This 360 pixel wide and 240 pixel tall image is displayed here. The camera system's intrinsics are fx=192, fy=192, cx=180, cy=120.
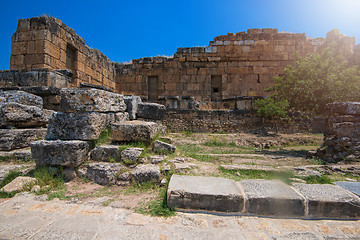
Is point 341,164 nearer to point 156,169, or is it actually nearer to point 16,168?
point 156,169

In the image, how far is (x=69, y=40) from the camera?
385 inches

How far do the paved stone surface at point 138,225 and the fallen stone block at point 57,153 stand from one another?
783 mm

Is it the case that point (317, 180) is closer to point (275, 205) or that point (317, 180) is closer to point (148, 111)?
point (275, 205)

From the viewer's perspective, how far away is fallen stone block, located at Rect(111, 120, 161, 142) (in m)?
3.59

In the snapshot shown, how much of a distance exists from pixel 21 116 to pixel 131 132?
2486mm

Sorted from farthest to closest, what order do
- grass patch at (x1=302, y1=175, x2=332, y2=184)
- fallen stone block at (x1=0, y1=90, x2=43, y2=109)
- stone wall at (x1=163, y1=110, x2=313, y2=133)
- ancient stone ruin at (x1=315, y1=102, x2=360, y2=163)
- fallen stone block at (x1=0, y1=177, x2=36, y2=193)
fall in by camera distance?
stone wall at (x1=163, y1=110, x2=313, y2=133) < ancient stone ruin at (x1=315, y1=102, x2=360, y2=163) < fallen stone block at (x1=0, y1=90, x2=43, y2=109) < grass patch at (x1=302, y1=175, x2=332, y2=184) < fallen stone block at (x1=0, y1=177, x2=36, y2=193)

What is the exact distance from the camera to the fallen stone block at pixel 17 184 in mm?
2672

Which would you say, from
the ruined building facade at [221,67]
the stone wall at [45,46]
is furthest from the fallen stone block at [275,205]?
the ruined building facade at [221,67]

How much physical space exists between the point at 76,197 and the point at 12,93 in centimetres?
345

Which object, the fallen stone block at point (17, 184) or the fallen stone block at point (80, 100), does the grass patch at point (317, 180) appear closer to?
the fallen stone block at point (80, 100)

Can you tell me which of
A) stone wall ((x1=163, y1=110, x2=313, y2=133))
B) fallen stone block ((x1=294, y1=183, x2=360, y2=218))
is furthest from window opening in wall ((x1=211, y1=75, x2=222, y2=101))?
fallen stone block ((x1=294, y1=183, x2=360, y2=218))

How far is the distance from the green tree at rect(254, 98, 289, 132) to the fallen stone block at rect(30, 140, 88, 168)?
8.69 m

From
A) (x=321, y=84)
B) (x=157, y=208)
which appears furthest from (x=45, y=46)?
(x=321, y=84)

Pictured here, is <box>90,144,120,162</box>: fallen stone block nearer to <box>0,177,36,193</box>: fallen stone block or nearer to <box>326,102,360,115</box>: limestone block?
<box>0,177,36,193</box>: fallen stone block
